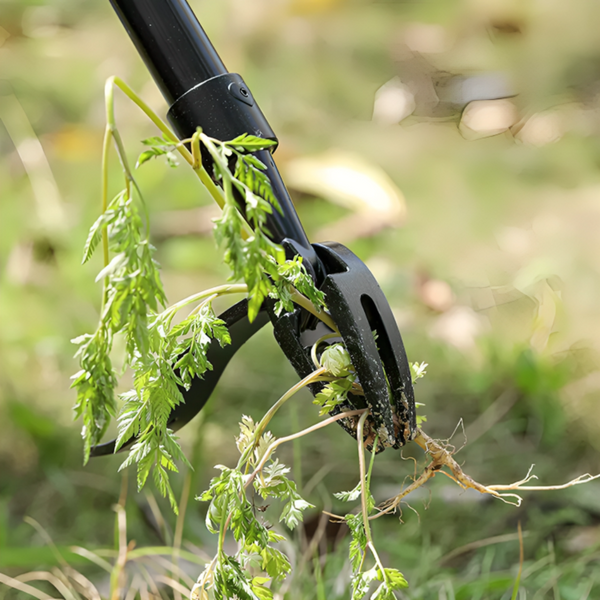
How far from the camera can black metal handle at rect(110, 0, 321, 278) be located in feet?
1.35

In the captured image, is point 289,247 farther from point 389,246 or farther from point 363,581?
point 389,246

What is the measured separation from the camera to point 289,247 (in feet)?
1.37

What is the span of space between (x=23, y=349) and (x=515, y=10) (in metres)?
2.18

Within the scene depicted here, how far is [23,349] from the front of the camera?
1.37 meters

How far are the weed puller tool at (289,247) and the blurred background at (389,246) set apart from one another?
265mm

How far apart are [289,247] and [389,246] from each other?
1270mm

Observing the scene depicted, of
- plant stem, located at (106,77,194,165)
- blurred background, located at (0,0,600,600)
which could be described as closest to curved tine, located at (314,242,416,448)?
plant stem, located at (106,77,194,165)

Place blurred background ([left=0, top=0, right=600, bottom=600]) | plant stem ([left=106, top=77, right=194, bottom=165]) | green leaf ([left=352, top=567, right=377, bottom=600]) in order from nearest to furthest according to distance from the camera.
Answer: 1. plant stem ([left=106, top=77, right=194, bottom=165])
2. green leaf ([left=352, top=567, right=377, bottom=600])
3. blurred background ([left=0, top=0, right=600, bottom=600])

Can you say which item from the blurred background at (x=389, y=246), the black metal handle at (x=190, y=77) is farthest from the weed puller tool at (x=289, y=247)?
the blurred background at (x=389, y=246)

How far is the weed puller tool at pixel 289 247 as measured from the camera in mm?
409

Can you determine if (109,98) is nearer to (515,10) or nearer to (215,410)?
(215,410)

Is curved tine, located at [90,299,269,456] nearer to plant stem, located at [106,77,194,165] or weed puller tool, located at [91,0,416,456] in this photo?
weed puller tool, located at [91,0,416,456]

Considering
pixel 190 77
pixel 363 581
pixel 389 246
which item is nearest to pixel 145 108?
pixel 190 77

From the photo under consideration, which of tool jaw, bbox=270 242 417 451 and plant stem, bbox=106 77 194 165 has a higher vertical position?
plant stem, bbox=106 77 194 165
